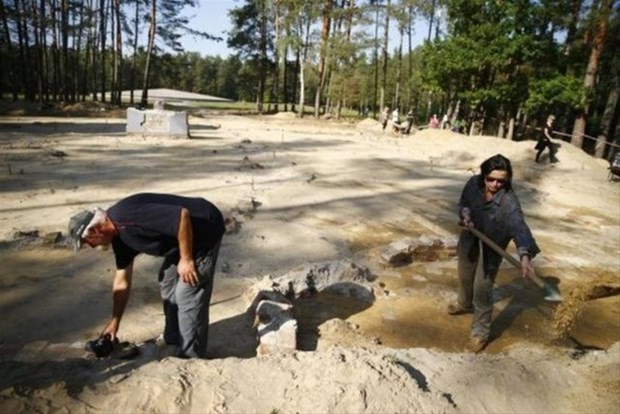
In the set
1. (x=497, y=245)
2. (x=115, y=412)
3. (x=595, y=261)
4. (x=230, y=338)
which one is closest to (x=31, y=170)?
(x=230, y=338)

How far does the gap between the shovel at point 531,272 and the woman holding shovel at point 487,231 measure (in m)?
0.07

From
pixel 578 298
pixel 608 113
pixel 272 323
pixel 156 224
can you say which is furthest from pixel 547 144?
pixel 156 224

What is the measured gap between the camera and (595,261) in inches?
272

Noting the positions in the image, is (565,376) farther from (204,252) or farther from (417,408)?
(204,252)

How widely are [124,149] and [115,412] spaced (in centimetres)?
1145

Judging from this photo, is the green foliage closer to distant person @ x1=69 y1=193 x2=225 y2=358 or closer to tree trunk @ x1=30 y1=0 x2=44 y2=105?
distant person @ x1=69 y1=193 x2=225 y2=358

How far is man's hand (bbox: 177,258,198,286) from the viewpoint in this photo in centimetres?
294

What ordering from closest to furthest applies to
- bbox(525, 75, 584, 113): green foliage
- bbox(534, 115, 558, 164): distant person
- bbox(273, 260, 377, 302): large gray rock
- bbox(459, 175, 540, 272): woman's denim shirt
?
1. bbox(459, 175, 540, 272): woman's denim shirt
2. bbox(273, 260, 377, 302): large gray rock
3. bbox(534, 115, 558, 164): distant person
4. bbox(525, 75, 584, 113): green foliage

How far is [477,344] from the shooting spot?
14.1 ft

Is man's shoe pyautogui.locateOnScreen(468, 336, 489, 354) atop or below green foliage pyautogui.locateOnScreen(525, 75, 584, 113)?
below

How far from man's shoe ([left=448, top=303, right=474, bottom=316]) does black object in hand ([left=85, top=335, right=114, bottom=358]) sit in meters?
3.37

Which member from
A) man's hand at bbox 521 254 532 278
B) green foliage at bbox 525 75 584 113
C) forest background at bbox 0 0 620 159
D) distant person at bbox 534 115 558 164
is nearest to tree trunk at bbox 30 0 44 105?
forest background at bbox 0 0 620 159

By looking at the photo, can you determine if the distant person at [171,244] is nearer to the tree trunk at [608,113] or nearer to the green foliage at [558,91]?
the green foliage at [558,91]

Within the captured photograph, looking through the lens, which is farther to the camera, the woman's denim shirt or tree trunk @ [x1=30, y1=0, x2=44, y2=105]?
tree trunk @ [x1=30, y1=0, x2=44, y2=105]
